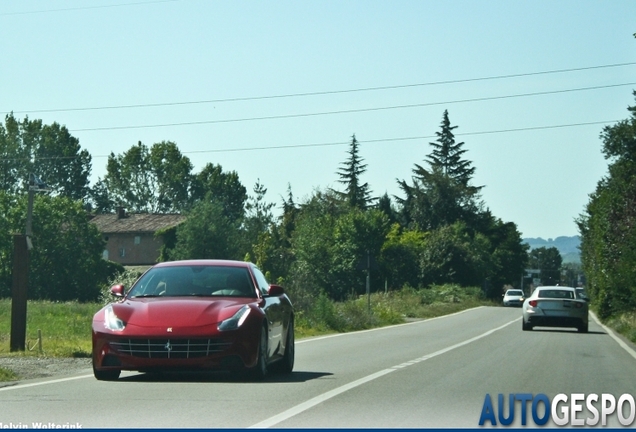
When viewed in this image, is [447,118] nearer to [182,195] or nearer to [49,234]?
[182,195]

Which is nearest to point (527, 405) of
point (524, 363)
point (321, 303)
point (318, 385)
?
point (318, 385)

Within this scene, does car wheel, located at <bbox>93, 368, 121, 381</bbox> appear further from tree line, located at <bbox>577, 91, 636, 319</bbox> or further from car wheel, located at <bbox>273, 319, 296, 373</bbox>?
tree line, located at <bbox>577, 91, 636, 319</bbox>

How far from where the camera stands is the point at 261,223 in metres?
110

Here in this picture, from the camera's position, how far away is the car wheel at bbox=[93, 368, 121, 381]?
1338cm

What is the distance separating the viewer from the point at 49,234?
92.8 m

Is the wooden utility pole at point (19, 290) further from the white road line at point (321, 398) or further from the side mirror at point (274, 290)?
the white road line at point (321, 398)

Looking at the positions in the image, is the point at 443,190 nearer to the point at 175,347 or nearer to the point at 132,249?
the point at 132,249

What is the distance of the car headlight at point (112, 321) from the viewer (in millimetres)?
13016

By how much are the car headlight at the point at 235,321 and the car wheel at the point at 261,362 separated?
0.33m

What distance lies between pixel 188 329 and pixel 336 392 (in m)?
Result: 1.85

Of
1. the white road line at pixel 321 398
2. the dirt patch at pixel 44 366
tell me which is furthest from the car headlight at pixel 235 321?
the dirt patch at pixel 44 366

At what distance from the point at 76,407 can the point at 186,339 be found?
Result: 2250mm

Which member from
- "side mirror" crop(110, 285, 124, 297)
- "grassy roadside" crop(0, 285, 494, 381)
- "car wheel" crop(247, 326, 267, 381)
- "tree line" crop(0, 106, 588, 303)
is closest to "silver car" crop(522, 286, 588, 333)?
"grassy roadside" crop(0, 285, 494, 381)

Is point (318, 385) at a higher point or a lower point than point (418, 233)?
lower
